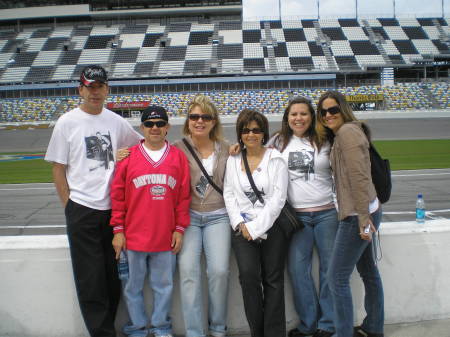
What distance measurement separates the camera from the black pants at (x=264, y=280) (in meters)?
2.43

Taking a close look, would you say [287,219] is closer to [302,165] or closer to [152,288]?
[302,165]

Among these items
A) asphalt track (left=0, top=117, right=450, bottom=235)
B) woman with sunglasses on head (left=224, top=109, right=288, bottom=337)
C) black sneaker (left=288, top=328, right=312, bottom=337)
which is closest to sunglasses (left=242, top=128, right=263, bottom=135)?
woman with sunglasses on head (left=224, top=109, right=288, bottom=337)

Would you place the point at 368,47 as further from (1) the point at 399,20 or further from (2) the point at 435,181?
(2) the point at 435,181

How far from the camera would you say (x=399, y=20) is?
47781 millimetres

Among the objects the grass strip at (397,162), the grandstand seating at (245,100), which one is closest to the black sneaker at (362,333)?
the grass strip at (397,162)

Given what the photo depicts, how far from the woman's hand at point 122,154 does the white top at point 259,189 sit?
0.68 meters

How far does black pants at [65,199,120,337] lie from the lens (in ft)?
8.08

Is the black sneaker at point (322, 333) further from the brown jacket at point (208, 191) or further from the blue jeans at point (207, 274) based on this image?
the brown jacket at point (208, 191)

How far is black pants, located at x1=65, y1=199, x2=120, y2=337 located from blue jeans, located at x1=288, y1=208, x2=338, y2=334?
1256mm

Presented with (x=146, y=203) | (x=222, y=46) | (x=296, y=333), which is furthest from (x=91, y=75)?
(x=222, y=46)

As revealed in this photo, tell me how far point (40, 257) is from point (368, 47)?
150 feet

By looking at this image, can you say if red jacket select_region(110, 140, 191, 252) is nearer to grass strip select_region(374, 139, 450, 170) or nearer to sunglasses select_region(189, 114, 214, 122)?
sunglasses select_region(189, 114, 214, 122)

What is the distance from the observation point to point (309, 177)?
8.60 ft

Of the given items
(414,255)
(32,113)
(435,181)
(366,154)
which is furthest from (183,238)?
(32,113)
